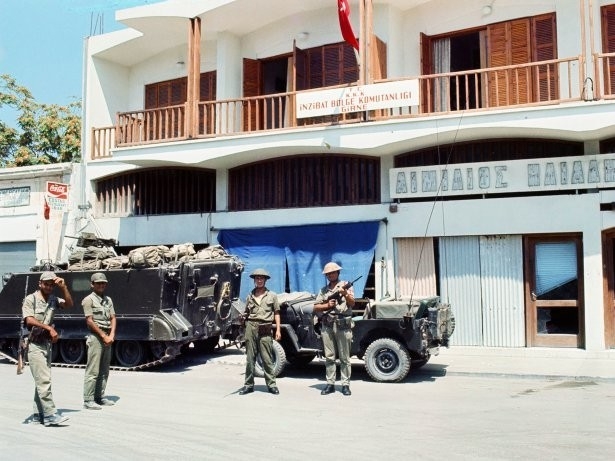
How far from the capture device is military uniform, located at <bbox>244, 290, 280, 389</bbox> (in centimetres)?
927

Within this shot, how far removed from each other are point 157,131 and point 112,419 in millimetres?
12147

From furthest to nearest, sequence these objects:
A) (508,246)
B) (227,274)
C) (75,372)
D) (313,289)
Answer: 1. (313,289)
2. (508,246)
3. (227,274)
4. (75,372)

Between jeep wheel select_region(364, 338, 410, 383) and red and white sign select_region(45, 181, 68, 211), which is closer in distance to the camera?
jeep wheel select_region(364, 338, 410, 383)

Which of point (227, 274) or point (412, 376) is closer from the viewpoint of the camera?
point (412, 376)

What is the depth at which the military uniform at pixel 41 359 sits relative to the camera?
711 centimetres

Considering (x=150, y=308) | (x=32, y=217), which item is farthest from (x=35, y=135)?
(x=150, y=308)

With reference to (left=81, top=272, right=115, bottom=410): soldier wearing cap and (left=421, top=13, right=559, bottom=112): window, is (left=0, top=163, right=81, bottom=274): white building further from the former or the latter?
(left=81, top=272, right=115, bottom=410): soldier wearing cap

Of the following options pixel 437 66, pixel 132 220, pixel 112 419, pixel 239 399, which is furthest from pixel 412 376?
pixel 132 220

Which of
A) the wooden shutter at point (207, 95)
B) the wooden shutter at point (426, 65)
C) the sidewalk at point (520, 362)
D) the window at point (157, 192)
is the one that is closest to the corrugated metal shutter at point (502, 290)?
the sidewalk at point (520, 362)

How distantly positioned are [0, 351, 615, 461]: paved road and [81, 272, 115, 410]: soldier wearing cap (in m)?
0.27

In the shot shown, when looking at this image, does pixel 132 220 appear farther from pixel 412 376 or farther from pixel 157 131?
pixel 412 376

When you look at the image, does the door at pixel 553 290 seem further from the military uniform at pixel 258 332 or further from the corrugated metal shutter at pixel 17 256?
the corrugated metal shutter at pixel 17 256

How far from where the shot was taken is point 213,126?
16969 mm

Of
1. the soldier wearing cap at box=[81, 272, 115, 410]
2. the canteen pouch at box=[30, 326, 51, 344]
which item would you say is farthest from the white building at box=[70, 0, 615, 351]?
the canteen pouch at box=[30, 326, 51, 344]
